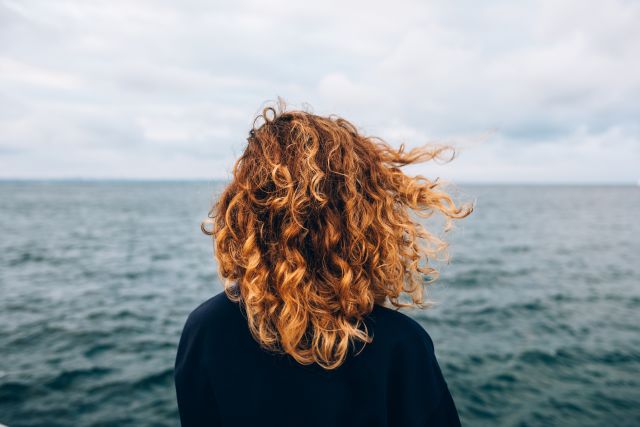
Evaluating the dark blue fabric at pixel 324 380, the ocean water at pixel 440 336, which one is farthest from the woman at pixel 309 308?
the ocean water at pixel 440 336

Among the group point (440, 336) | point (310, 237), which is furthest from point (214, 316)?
point (440, 336)

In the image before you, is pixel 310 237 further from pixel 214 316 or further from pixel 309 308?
pixel 214 316

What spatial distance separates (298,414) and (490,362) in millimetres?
8956

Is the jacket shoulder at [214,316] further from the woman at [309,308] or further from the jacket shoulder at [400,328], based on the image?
the jacket shoulder at [400,328]

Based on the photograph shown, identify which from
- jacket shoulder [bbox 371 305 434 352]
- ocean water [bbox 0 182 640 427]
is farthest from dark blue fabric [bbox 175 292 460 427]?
ocean water [bbox 0 182 640 427]

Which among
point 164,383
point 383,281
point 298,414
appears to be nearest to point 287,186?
point 383,281

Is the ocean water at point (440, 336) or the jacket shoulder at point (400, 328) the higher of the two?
the jacket shoulder at point (400, 328)

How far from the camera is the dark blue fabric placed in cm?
169

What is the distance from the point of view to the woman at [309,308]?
1.70 meters

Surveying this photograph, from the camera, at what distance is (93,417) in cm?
693

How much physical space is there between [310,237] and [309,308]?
0.33 meters

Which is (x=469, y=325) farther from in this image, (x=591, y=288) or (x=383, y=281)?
(x=383, y=281)

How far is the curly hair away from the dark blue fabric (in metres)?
0.08

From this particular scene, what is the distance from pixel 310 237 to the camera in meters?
1.86
